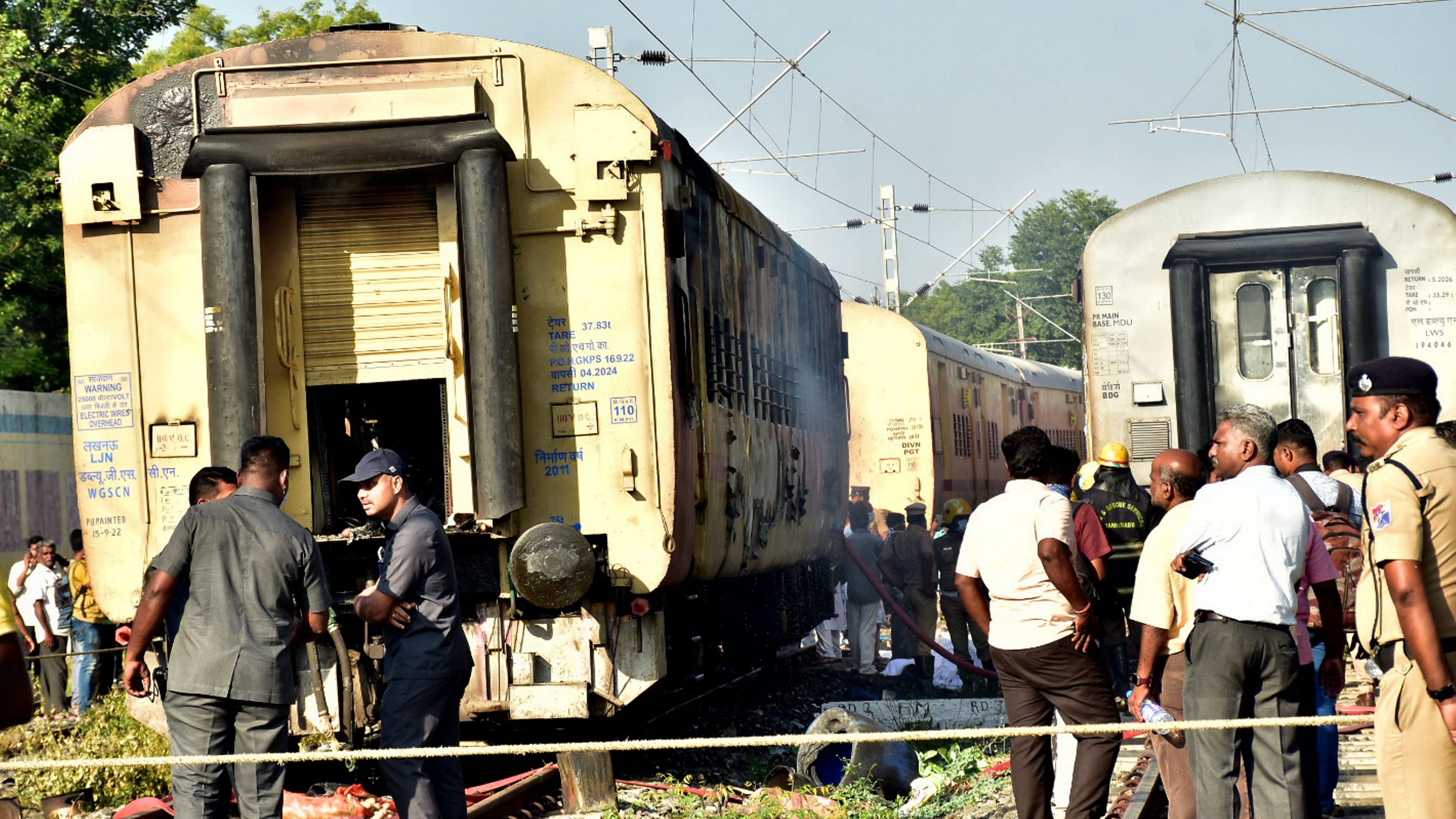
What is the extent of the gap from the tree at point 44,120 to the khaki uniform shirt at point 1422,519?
784 inches

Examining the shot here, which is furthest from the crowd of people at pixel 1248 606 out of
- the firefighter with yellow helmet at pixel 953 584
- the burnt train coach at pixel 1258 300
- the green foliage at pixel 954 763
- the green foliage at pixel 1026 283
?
the green foliage at pixel 1026 283

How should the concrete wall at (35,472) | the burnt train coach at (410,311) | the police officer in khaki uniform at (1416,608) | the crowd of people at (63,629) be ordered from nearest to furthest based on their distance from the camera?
the police officer in khaki uniform at (1416,608) → the burnt train coach at (410,311) → the crowd of people at (63,629) → the concrete wall at (35,472)

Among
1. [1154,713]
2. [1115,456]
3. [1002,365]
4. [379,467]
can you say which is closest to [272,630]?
[379,467]

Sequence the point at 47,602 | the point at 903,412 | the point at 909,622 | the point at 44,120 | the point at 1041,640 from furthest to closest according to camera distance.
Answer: the point at 44,120
the point at 903,412
the point at 47,602
the point at 909,622
the point at 1041,640

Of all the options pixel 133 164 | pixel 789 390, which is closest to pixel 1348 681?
pixel 789 390

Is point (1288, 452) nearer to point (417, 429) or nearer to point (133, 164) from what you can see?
point (417, 429)

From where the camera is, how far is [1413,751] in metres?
4.52

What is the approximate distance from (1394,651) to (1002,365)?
2313 cm

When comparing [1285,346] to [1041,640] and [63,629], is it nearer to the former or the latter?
[1041,640]

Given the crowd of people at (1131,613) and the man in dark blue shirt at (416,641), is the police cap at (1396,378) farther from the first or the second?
the man in dark blue shirt at (416,641)

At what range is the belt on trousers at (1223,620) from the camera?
568 cm

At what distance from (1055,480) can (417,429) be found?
384cm

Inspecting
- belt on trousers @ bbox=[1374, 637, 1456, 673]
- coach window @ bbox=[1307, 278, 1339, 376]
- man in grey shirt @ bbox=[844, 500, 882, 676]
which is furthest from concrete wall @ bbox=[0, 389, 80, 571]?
belt on trousers @ bbox=[1374, 637, 1456, 673]

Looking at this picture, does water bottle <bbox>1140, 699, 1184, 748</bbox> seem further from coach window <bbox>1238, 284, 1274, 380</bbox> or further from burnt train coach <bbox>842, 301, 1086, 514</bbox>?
burnt train coach <bbox>842, 301, 1086, 514</bbox>
